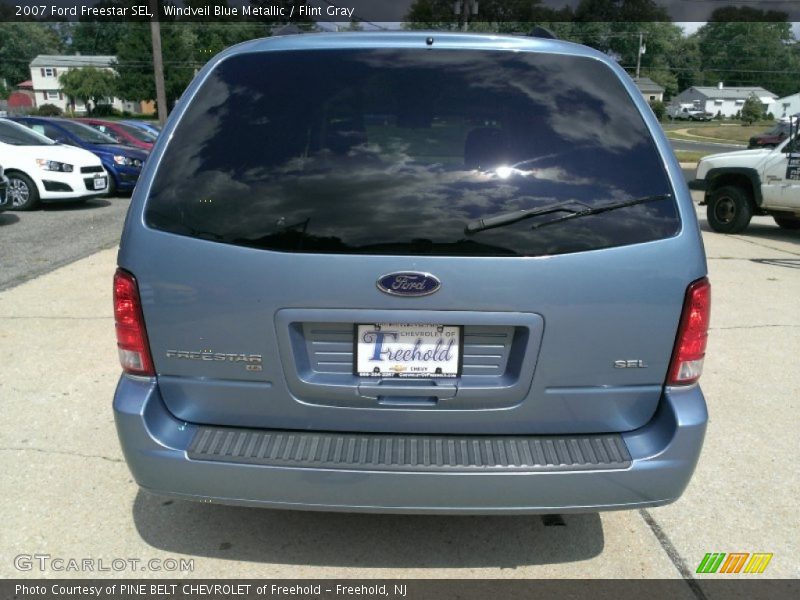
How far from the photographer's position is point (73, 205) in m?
13.0

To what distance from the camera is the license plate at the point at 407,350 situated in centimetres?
224

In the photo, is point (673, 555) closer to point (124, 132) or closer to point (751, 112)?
point (124, 132)

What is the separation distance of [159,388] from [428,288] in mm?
1003

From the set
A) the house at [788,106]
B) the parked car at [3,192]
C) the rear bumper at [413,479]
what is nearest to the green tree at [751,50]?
the house at [788,106]

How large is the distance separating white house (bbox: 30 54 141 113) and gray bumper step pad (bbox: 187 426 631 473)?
95410 millimetres

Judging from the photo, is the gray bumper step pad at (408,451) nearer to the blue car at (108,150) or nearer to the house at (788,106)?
the blue car at (108,150)

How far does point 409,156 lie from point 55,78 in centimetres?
10564

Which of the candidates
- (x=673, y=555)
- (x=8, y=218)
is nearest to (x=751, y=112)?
(x=8, y=218)

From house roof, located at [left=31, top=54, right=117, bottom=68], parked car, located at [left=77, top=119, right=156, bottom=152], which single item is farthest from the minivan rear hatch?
house roof, located at [left=31, top=54, right=117, bottom=68]

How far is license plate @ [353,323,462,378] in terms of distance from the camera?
2240mm

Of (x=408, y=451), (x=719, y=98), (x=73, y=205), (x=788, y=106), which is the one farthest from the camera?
(x=719, y=98)

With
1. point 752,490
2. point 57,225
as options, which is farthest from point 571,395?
point 57,225

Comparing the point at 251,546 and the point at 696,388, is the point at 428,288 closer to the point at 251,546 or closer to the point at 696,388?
the point at 696,388

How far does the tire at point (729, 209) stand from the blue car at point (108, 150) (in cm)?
1069
